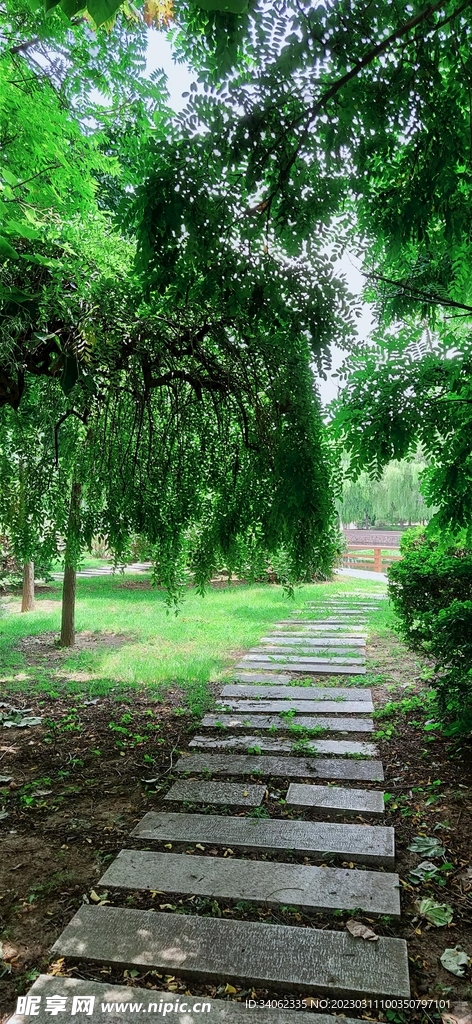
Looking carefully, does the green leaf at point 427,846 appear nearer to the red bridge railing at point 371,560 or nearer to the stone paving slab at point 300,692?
the stone paving slab at point 300,692

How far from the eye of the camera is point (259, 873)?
2.57 meters

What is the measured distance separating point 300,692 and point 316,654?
53.9 inches

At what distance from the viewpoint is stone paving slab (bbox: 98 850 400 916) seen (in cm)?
237

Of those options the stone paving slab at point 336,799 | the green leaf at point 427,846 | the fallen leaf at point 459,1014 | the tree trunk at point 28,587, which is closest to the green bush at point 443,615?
the stone paving slab at point 336,799

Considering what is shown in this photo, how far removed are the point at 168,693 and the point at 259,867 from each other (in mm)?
2943

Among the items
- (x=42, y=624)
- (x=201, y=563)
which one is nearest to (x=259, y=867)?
(x=201, y=563)

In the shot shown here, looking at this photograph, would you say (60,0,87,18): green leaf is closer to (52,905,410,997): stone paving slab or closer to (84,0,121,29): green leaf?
(84,0,121,29): green leaf

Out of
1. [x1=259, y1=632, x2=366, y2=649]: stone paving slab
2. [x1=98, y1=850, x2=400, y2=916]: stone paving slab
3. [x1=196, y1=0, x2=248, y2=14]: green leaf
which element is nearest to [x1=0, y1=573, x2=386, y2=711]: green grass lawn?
[x1=259, y1=632, x2=366, y2=649]: stone paving slab

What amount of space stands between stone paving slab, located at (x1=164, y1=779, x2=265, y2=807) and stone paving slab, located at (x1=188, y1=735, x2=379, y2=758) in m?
0.53

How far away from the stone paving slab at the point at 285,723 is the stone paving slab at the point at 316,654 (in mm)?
1657

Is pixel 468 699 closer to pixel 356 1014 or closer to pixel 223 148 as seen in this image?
pixel 356 1014

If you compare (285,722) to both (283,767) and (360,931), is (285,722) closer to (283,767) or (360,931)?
(283,767)

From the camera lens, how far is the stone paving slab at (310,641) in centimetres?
702

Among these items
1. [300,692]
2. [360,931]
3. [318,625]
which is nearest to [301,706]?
[300,692]
